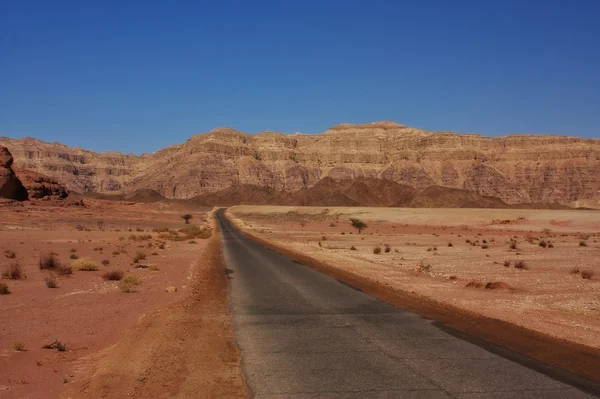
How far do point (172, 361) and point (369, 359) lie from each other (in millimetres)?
3051

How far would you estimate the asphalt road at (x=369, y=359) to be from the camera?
21.1 ft

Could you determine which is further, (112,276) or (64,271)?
(64,271)

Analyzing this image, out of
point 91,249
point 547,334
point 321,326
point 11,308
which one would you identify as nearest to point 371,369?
point 321,326

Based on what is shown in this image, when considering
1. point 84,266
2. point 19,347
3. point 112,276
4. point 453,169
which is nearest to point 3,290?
point 112,276

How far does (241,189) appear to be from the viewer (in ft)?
604

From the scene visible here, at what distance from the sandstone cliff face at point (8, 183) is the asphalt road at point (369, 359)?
76.9 meters

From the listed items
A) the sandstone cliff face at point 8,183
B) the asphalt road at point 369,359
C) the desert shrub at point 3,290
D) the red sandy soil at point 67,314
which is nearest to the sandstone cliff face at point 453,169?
the sandstone cliff face at point 8,183

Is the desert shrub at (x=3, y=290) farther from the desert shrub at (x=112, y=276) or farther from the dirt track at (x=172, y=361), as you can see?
the dirt track at (x=172, y=361)

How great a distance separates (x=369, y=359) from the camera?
25.6ft

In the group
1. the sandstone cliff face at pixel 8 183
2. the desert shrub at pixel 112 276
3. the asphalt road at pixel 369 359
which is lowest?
the desert shrub at pixel 112 276

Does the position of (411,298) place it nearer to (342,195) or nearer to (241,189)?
(342,195)

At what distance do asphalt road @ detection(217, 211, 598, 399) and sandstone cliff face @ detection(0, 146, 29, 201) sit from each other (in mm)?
76922

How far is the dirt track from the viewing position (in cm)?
663

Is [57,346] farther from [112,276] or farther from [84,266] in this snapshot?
[84,266]
